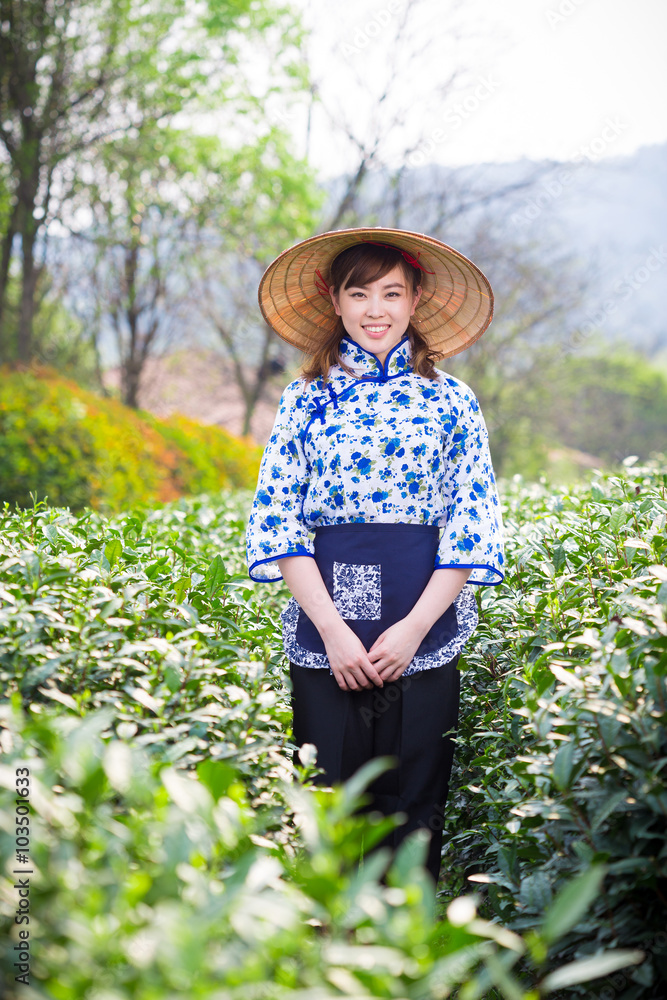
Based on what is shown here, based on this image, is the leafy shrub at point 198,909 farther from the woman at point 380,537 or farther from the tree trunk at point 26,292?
the tree trunk at point 26,292

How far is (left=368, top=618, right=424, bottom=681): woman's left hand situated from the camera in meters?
1.80

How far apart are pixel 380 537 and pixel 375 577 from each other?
96 millimetres

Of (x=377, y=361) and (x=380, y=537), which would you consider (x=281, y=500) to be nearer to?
(x=380, y=537)

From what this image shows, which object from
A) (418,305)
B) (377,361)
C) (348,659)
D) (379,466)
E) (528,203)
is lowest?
(348,659)

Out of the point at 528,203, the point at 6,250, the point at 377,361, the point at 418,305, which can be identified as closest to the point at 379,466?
the point at 377,361

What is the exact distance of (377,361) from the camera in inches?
79.4

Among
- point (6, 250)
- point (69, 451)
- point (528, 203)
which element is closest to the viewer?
point (69, 451)

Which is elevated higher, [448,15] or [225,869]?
[448,15]

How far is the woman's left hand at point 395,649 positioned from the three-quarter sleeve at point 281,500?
0.92ft

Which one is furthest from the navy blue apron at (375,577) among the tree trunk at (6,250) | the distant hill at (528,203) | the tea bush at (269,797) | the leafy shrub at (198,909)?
the distant hill at (528,203)

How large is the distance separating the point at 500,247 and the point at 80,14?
9.85m

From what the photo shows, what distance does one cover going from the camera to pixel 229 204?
10898mm

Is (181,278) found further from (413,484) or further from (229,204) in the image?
(413,484)

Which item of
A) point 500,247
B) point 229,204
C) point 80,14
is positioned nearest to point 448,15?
point 229,204
